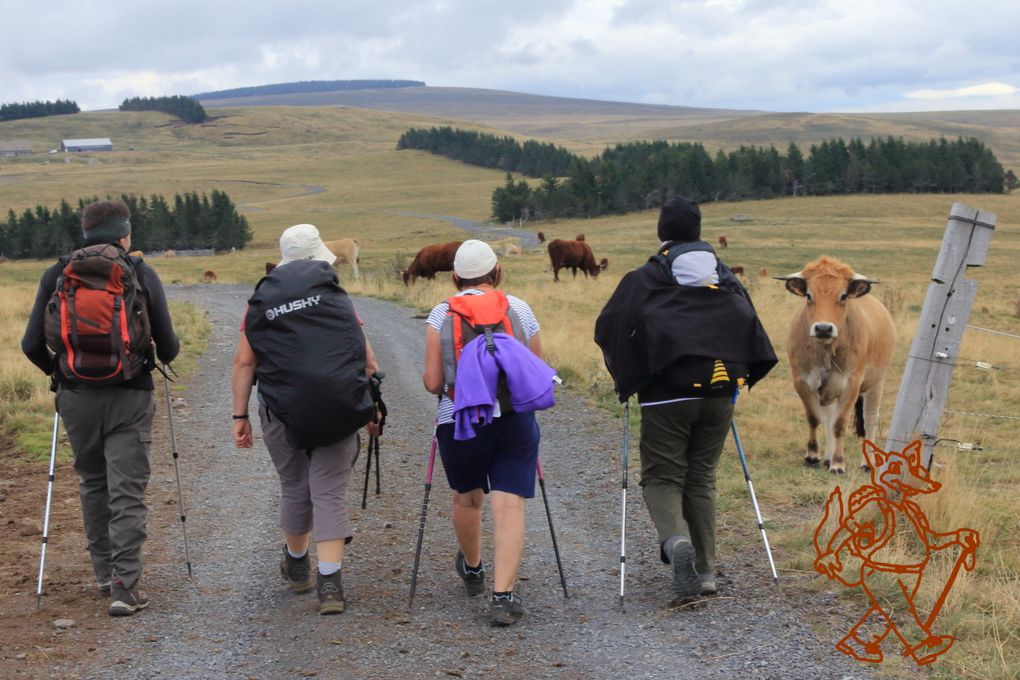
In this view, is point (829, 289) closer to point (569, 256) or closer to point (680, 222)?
point (680, 222)

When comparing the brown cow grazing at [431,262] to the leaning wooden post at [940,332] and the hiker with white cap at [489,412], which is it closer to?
the leaning wooden post at [940,332]

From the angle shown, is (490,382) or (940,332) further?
(940,332)

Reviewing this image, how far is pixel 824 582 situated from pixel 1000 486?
315 centimetres

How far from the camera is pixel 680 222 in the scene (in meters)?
5.80

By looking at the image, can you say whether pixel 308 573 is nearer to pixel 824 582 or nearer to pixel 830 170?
pixel 824 582

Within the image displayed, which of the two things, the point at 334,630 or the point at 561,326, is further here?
the point at 561,326

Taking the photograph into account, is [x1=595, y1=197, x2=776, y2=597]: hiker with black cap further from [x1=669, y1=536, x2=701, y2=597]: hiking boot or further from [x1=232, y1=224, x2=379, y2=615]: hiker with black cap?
[x1=232, y1=224, x2=379, y2=615]: hiker with black cap

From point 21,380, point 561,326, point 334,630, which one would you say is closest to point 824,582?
point 334,630

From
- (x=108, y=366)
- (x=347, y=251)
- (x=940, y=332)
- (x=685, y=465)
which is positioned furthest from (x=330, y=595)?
(x=347, y=251)

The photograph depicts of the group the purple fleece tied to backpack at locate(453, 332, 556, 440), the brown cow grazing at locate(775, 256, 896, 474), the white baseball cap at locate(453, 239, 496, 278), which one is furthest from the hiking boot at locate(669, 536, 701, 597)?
the brown cow grazing at locate(775, 256, 896, 474)

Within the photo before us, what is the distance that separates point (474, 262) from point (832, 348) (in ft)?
16.1

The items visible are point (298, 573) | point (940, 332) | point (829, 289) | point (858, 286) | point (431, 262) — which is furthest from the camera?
point (431, 262)

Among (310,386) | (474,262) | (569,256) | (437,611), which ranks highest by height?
(474,262)

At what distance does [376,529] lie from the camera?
24.1ft
